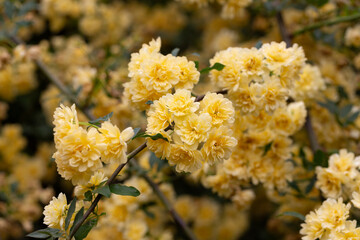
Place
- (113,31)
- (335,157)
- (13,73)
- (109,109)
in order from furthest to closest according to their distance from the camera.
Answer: (113,31) < (13,73) < (109,109) < (335,157)

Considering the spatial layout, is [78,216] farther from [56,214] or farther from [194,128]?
[194,128]

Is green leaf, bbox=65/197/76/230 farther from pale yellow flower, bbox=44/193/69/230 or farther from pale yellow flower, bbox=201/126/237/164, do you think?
pale yellow flower, bbox=201/126/237/164

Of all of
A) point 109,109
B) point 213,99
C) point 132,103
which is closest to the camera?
point 213,99

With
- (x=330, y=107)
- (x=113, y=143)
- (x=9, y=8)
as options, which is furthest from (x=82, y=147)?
(x=9, y=8)

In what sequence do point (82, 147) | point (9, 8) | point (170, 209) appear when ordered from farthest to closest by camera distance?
point (9, 8) → point (170, 209) → point (82, 147)

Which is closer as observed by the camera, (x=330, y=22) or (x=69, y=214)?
(x=69, y=214)

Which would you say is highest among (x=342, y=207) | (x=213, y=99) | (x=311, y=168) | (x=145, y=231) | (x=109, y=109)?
(x=213, y=99)

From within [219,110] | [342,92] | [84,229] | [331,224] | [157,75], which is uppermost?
[157,75]

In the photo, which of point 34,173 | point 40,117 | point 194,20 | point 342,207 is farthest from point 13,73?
point 342,207

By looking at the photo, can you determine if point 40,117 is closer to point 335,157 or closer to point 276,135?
point 276,135
